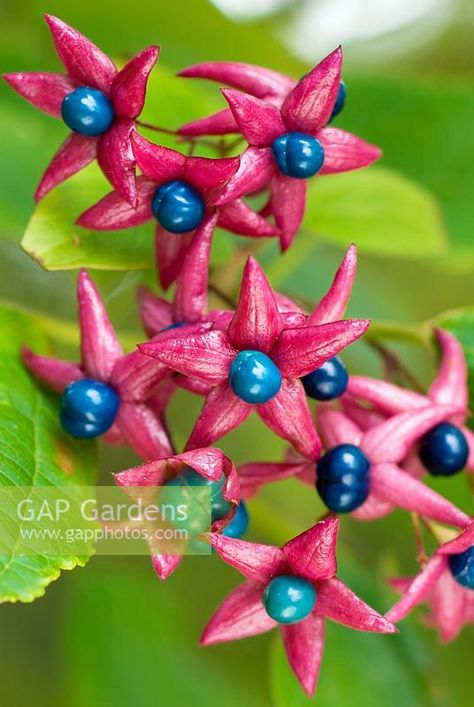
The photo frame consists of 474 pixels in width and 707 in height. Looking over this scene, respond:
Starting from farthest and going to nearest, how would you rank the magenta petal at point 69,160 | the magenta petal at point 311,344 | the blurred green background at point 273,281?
1. the blurred green background at point 273,281
2. the magenta petal at point 69,160
3. the magenta petal at point 311,344

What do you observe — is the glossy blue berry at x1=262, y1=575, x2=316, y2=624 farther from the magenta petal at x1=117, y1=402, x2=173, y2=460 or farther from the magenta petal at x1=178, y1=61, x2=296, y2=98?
the magenta petal at x1=178, y1=61, x2=296, y2=98

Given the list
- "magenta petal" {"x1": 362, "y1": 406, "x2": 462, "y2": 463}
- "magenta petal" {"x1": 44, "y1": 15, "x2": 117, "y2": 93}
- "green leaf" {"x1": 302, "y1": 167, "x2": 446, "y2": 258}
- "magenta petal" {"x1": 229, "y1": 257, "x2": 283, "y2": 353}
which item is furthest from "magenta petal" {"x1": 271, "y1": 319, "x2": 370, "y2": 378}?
"green leaf" {"x1": 302, "y1": 167, "x2": 446, "y2": 258}

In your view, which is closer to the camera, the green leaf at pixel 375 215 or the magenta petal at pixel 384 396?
the magenta petal at pixel 384 396

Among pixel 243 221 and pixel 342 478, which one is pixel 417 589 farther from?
pixel 243 221

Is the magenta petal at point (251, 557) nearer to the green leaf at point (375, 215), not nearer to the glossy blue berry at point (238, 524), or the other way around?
the glossy blue berry at point (238, 524)

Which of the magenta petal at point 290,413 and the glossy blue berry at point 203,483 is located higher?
the magenta petal at point 290,413

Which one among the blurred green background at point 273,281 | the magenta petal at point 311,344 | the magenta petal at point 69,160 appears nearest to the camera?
the magenta petal at point 311,344

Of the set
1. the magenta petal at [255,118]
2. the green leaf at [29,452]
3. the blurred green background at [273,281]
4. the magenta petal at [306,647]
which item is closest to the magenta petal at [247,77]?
the magenta petal at [255,118]

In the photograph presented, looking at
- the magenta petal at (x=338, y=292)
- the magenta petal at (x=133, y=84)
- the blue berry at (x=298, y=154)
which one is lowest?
the magenta petal at (x=338, y=292)
